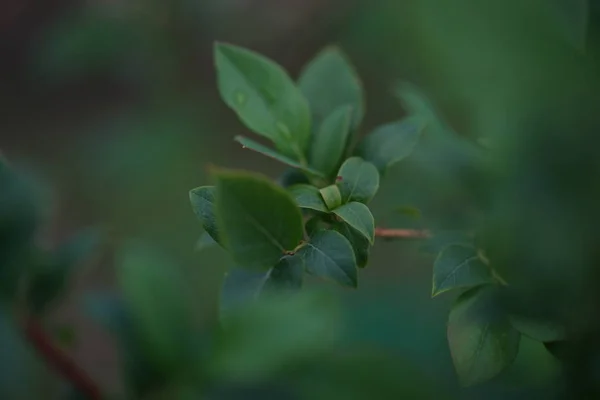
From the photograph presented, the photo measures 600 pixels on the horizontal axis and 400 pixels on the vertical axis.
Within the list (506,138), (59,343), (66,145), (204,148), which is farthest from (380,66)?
(506,138)

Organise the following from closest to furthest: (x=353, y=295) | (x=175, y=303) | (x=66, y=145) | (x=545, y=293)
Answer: (x=545, y=293), (x=175, y=303), (x=353, y=295), (x=66, y=145)

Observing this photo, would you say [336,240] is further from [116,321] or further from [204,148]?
[204,148]

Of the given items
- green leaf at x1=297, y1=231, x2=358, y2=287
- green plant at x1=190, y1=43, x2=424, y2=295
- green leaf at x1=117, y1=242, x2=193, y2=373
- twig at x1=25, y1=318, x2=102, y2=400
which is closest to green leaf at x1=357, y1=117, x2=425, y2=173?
green plant at x1=190, y1=43, x2=424, y2=295

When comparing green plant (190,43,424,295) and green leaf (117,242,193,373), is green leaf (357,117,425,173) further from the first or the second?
green leaf (117,242,193,373)

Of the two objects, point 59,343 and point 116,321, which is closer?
point 116,321

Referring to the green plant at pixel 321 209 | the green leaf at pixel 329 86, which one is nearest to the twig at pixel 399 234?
the green plant at pixel 321 209
